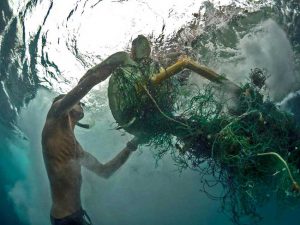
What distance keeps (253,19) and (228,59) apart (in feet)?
5.31

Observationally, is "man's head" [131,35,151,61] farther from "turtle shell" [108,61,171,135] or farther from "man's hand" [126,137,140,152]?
"man's hand" [126,137,140,152]

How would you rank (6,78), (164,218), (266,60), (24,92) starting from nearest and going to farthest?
(266,60), (6,78), (24,92), (164,218)

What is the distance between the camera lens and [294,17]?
33.1 feet

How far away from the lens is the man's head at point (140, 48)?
4925 millimetres

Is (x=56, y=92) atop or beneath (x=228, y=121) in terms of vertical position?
atop

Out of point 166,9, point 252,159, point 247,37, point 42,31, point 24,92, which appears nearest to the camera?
point 252,159

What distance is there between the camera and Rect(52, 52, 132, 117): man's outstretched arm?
5.02 meters

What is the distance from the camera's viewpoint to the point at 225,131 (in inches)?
164

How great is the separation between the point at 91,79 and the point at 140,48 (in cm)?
95

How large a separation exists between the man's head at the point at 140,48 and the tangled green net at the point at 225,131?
0.60 feet

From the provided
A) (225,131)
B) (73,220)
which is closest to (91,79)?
(225,131)

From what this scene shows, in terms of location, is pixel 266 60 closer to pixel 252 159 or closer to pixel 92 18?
pixel 92 18

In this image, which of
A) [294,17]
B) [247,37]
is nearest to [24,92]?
[247,37]

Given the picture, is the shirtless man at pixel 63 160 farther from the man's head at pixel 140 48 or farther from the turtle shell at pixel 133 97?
the man's head at pixel 140 48
